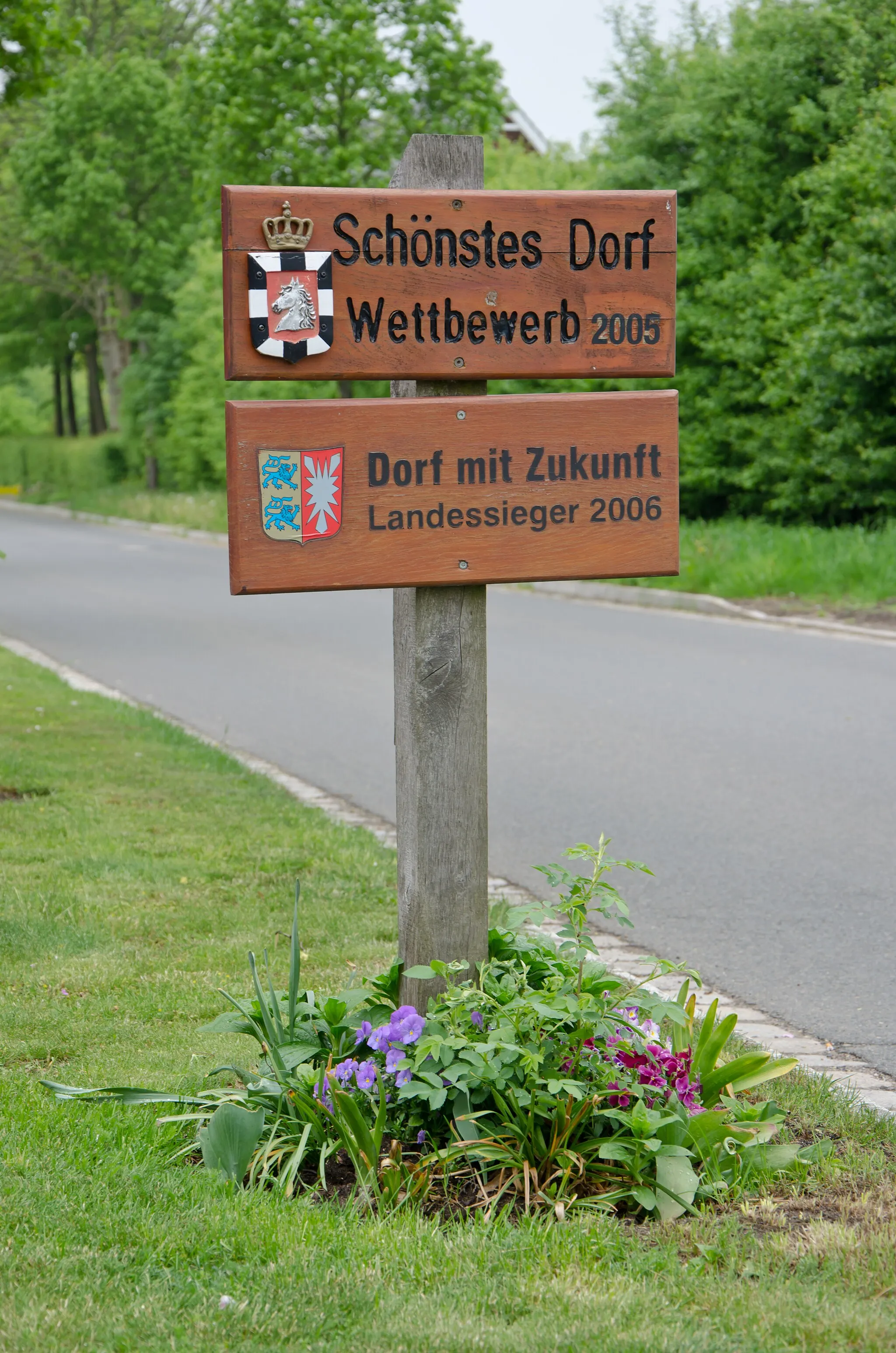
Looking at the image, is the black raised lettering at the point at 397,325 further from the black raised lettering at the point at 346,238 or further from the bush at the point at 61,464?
the bush at the point at 61,464

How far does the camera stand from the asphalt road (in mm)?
5305

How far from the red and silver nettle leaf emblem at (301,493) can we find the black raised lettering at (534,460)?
416 millimetres

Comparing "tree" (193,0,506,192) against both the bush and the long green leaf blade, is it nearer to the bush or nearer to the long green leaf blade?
the bush

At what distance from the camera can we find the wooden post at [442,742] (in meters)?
3.41

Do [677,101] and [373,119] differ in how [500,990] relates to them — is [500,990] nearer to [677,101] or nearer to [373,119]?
[677,101]

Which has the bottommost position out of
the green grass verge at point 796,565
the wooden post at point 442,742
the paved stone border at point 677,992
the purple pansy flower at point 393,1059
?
the paved stone border at point 677,992

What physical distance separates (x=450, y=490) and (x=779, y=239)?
17353 mm

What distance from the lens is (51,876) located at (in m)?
5.61

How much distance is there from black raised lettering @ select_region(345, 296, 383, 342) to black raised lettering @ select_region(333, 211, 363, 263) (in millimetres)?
78

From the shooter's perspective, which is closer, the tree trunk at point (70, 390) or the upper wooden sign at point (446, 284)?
the upper wooden sign at point (446, 284)

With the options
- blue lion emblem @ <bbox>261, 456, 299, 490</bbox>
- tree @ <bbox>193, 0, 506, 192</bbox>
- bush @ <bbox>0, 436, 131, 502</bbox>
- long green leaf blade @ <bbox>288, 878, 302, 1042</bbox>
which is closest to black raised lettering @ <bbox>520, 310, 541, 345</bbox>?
blue lion emblem @ <bbox>261, 456, 299, 490</bbox>

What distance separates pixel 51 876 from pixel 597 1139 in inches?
120

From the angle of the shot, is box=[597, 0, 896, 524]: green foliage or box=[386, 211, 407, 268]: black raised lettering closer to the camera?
box=[386, 211, 407, 268]: black raised lettering

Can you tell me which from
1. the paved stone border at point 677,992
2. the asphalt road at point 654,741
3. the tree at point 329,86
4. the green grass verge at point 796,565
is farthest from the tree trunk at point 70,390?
the paved stone border at point 677,992
